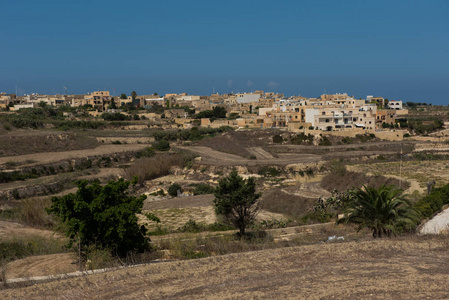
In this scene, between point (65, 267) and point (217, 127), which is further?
point (217, 127)

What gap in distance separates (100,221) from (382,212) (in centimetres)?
752

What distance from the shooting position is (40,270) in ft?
35.7

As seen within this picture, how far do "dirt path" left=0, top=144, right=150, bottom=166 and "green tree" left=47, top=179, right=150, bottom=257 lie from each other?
28.6 meters

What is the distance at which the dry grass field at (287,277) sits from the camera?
8008 mm

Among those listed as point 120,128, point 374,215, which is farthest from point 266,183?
point 120,128

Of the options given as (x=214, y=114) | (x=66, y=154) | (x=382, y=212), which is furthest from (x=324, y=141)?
(x=382, y=212)

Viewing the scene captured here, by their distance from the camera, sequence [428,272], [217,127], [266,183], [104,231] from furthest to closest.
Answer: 1. [217,127]
2. [266,183]
3. [104,231]
4. [428,272]

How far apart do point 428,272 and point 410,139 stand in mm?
43364

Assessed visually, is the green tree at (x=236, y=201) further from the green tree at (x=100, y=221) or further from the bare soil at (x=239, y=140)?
the bare soil at (x=239, y=140)

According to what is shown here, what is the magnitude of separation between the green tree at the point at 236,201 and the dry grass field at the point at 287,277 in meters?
5.95

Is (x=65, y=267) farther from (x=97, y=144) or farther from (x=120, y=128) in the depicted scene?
(x=120, y=128)

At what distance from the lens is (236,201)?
16516 mm

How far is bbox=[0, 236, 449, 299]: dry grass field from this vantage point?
26.3 feet

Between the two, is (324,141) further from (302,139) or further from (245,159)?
(245,159)
